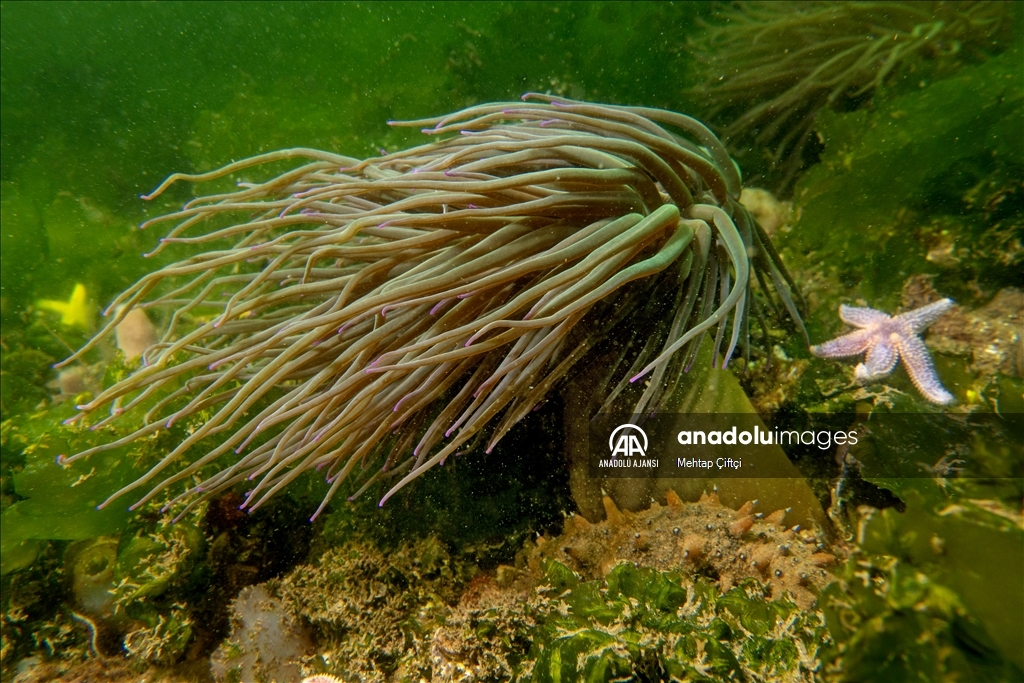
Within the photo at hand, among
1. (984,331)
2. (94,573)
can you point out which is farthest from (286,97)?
(984,331)

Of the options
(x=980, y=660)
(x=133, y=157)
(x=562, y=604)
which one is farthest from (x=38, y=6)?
(x=980, y=660)

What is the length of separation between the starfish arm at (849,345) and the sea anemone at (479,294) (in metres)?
0.42

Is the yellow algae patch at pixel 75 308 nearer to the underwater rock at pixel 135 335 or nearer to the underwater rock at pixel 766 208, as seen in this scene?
the underwater rock at pixel 135 335

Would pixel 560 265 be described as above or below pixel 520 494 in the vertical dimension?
above

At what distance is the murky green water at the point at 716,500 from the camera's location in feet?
4.31

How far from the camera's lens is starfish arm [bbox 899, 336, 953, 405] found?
84.4 inches

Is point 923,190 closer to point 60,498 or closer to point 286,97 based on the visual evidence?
point 60,498

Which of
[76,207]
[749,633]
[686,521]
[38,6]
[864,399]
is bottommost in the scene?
[749,633]

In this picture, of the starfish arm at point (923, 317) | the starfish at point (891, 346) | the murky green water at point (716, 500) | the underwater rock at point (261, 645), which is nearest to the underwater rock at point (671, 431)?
the murky green water at point (716, 500)

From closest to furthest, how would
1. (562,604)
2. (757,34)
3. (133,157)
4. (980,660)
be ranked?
(980,660), (562,604), (757,34), (133,157)

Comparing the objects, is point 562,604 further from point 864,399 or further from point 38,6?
point 38,6

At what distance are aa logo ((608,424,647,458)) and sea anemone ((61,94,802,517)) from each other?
3.9 inches

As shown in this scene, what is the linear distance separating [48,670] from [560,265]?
9.20ft

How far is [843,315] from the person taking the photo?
245 centimetres
